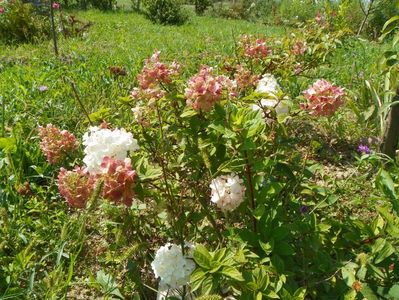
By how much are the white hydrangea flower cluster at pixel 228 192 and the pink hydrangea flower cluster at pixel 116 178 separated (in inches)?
12.0

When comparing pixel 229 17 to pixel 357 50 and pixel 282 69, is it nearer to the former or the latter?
pixel 357 50

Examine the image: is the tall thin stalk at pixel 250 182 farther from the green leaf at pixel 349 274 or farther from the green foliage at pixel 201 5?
the green foliage at pixel 201 5

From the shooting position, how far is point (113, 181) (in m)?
1.26

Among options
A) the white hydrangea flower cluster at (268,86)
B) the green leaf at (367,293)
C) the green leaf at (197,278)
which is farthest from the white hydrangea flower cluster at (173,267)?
the white hydrangea flower cluster at (268,86)

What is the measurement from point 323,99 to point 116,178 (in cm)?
76

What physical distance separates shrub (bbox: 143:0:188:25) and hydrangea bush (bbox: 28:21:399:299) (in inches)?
320

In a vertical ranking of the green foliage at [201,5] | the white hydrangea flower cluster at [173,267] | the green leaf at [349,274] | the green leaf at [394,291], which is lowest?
the green foliage at [201,5]

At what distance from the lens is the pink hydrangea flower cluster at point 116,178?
4.17 feet

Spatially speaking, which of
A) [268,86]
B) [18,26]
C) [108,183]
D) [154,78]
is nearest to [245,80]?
[268,86]

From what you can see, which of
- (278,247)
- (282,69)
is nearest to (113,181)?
(278,247)

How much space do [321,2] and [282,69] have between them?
10363mm

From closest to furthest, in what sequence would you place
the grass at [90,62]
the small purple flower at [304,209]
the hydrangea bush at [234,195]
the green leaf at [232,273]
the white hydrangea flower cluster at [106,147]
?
the green leaf at [232,273] < the hydrangea bush at [234,195] < the white hydrangea flower cluster at [106,147] < the small purple flower at [304,209] < the grass at [90,62]

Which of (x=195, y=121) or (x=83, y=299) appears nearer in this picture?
(x=195, y=121)

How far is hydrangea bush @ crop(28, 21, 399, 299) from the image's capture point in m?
1.30
